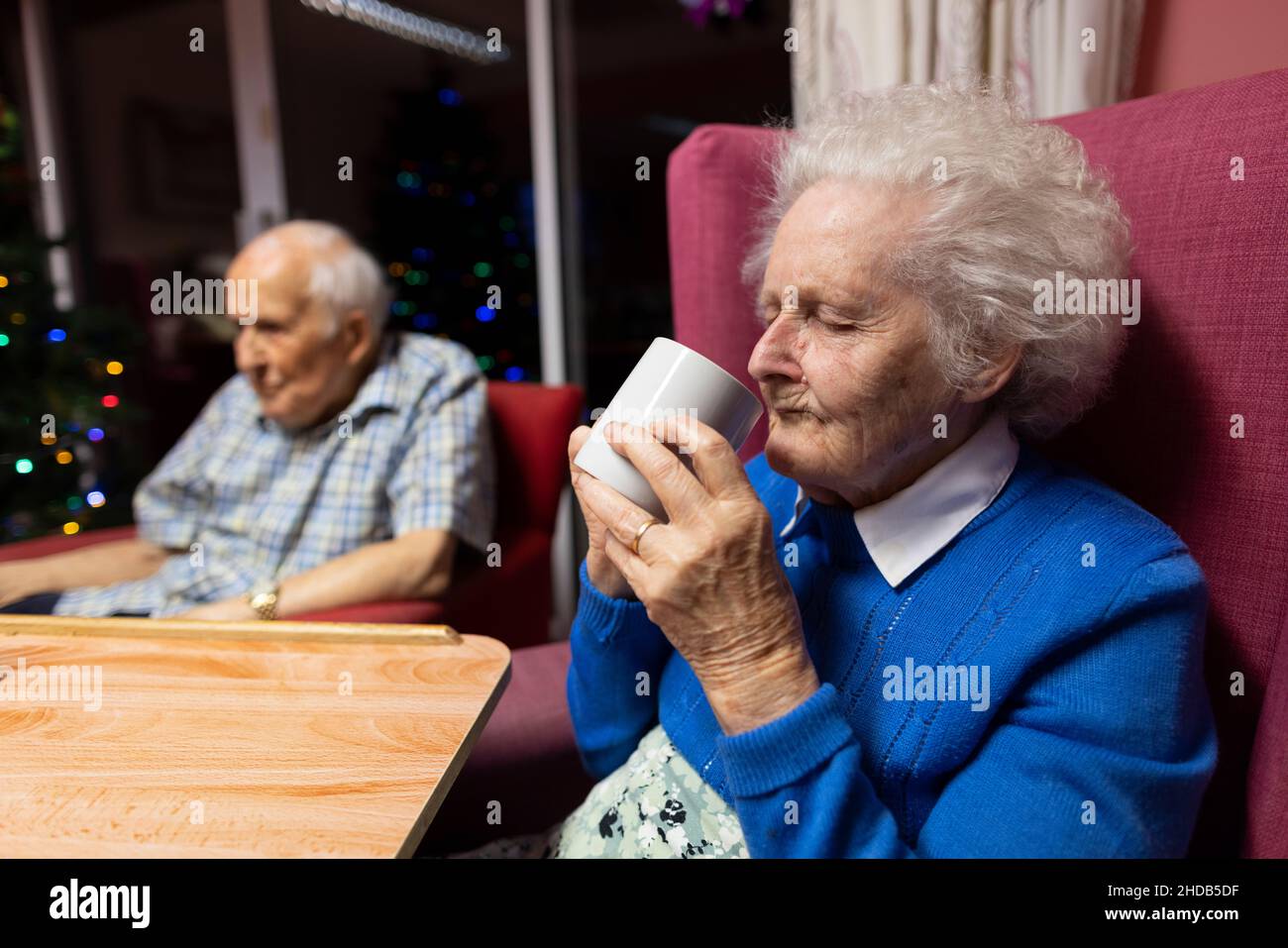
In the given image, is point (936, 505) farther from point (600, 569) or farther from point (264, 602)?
point (264, 602)

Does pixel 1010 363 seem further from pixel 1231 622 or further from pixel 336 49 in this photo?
pixel 336 49

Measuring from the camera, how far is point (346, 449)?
5.53 feet

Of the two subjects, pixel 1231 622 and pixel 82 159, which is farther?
pixel 82 159

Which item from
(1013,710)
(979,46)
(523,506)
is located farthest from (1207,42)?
(523,506)

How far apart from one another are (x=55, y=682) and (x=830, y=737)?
0.78m

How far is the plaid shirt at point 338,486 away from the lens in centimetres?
163

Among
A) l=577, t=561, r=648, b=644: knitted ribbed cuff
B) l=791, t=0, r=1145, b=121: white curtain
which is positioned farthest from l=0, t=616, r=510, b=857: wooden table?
l=791, t=0, r=1145, b=121: white curtain

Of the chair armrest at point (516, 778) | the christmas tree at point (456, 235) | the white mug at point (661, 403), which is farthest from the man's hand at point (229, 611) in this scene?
the christmas tree at point (456, 235)

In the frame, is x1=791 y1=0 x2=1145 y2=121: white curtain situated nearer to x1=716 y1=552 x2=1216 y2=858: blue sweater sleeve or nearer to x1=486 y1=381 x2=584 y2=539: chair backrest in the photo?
x1=486 y1=381 x2=584 y2=539: chair backrest

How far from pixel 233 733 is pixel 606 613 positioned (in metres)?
0.39

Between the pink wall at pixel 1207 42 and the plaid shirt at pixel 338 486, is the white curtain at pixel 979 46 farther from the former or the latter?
the plaid shirt at pixel 338 486

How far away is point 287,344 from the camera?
5.54 feet

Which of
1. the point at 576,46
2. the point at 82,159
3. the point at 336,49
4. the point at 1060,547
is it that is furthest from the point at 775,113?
the point at 82,159

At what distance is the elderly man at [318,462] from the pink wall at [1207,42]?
4.37 ft
